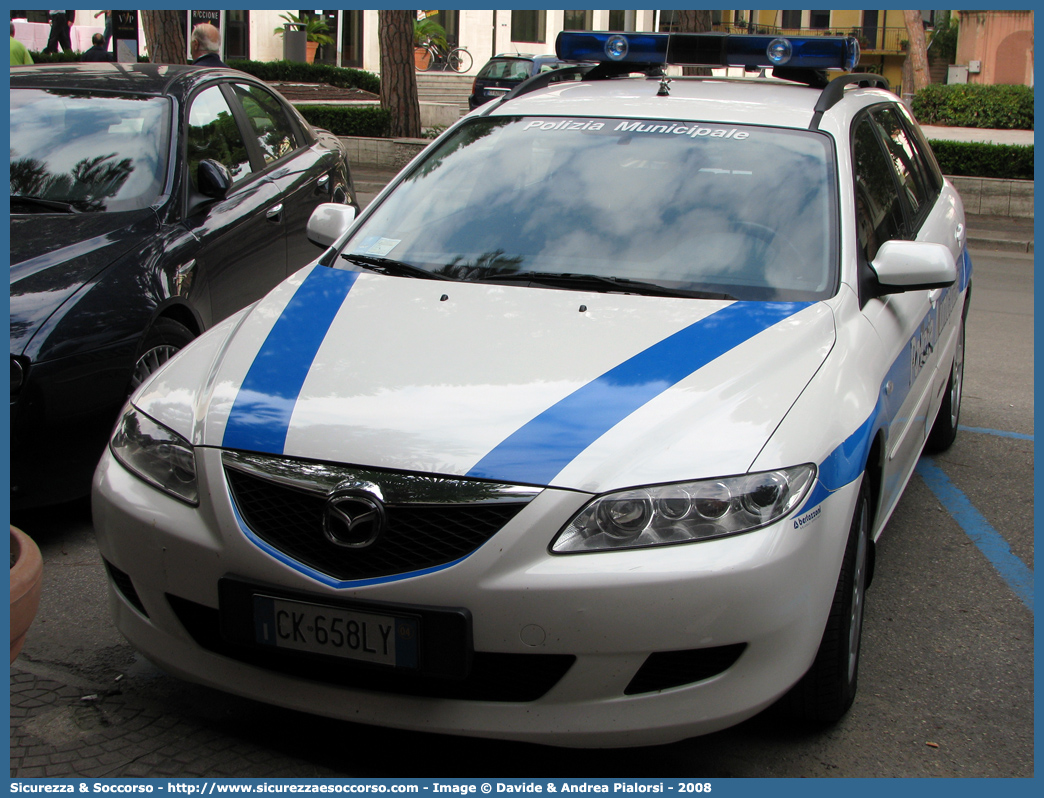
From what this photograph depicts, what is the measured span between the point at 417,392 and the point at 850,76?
9.16ft

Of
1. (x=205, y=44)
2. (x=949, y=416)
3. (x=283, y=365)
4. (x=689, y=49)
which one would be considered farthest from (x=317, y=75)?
(x=283, y=365)

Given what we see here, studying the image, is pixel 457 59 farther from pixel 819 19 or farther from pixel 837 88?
pixel 837 88

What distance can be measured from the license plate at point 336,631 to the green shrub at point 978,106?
2285 cm

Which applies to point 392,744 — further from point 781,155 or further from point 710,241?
point 781,155

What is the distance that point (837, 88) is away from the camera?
4.22m

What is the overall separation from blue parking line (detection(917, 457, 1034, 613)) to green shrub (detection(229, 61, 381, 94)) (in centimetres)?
2811

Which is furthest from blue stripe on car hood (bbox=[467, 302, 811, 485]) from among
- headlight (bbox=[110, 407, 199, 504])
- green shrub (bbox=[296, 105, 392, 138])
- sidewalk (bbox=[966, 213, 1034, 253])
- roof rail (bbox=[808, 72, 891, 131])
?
green shrub (bbox=[296, 105, 392, 138])

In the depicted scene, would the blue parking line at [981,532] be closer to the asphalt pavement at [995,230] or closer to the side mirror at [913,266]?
the side mirror at [913,266]

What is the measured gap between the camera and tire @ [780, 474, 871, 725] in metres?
2.75

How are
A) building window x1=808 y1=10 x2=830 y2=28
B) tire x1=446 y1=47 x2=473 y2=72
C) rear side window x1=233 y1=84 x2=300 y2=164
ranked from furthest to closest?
building window x1=808 y1=10 x2=830 y2=28 → tire x1=446 y1=47 x2=473 y2=72 → rear side window x1=233 y1=84 x2=300 y2=164

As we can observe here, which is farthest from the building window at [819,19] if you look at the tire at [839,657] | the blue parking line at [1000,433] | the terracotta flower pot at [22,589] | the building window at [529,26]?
the terracotta flower pot at [22,589]

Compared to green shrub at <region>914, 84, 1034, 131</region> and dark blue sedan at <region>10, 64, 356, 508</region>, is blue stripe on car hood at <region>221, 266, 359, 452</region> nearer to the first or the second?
dark blue sedan at <region>10, 64, 356, 508</region>

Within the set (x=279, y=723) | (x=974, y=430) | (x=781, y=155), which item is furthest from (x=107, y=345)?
(x=974, y=430)

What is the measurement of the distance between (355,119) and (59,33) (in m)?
15.2
